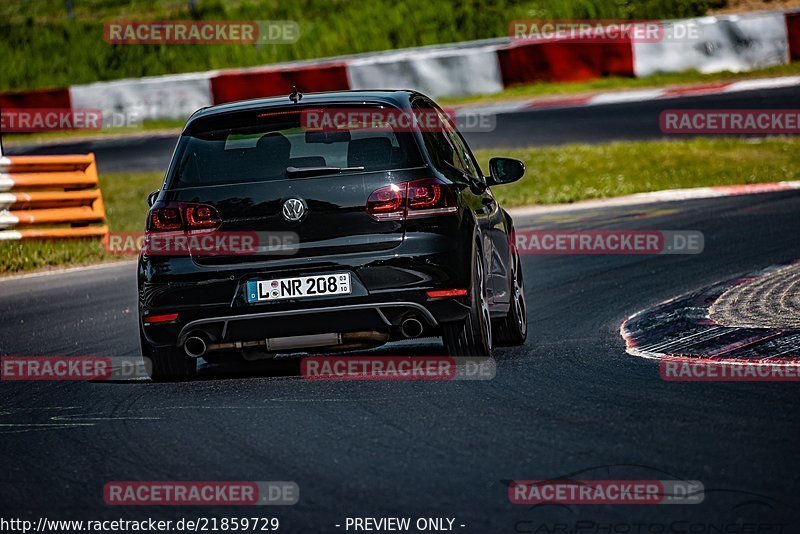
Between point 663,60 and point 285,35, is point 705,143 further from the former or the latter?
point 285,35

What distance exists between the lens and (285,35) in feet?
125

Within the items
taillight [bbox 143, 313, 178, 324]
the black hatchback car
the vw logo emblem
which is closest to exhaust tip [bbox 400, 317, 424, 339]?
the black hatchback car

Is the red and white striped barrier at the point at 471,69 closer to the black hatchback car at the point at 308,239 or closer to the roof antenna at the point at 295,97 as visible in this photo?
the roof antenna at the point at 295,97

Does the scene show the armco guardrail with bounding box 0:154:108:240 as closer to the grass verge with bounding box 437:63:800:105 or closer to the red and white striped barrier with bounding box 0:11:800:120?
the red and white striped barrier with bounding box 0:11:800:120

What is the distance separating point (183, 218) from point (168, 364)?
88 centimetres

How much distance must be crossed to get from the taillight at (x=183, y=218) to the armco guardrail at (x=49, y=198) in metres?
9.63

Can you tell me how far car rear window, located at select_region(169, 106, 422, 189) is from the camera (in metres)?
7.76

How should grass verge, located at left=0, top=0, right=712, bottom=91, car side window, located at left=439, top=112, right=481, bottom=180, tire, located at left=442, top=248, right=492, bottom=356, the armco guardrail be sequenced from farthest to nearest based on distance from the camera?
grass verge, located at left=0, top=0, right=712, bottom=91
the armco guardrail
car side window, located at left=439, top=112, right=481, bottom=180
tire, located at left=442, top=248, right=492, bottom=356

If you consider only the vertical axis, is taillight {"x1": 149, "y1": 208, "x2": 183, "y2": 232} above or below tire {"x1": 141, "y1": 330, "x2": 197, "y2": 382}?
above

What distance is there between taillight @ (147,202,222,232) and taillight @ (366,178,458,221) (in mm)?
815

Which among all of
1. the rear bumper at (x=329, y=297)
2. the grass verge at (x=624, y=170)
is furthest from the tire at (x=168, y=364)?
the grass verge at (x=624, y=170)

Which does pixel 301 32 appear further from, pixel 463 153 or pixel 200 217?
pixel 200 217

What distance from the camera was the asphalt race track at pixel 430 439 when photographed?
4961 millimetres

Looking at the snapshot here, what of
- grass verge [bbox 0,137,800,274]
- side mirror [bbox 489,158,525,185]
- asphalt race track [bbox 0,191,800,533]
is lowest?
grass verge [bbox 0,137,800,274]
